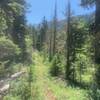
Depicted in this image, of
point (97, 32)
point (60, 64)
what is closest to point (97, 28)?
point (97, 32)

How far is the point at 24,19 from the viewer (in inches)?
1604

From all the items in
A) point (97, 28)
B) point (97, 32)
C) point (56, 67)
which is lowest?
point (56, 67)

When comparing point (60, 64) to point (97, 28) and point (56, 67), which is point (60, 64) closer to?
point (56, 67)

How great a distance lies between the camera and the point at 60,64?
1192 inches

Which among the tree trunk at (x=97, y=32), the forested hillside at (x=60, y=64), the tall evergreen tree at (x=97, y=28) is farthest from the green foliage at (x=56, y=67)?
the tree trunk at (x=97, y=32)

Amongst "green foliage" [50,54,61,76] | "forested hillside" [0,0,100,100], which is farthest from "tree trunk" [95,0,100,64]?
"green foliage" [50,54,61,76]

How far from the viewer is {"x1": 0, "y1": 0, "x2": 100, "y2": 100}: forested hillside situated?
49.8 ft

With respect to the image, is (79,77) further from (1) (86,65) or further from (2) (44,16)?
(2) (44,16)

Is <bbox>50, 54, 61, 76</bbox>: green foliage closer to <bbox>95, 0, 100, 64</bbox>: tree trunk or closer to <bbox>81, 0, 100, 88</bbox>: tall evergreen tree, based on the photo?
<bbox>81, 0, 100, 88</bbox>: tall evergreen tree

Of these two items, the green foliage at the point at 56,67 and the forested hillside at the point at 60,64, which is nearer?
the forested hillside at the point at 60,64

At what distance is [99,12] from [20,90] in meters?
5.81

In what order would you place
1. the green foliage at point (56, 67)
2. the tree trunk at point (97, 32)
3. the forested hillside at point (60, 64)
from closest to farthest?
the forested hillside at point (60, 64)
the tree trunk at point (97, 32)
the green foliage at point (56, 67)

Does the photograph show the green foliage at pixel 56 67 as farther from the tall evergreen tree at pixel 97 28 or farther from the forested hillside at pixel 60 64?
the tall evergreen tree at pixel 97 28

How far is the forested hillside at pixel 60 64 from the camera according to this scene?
15.2m
